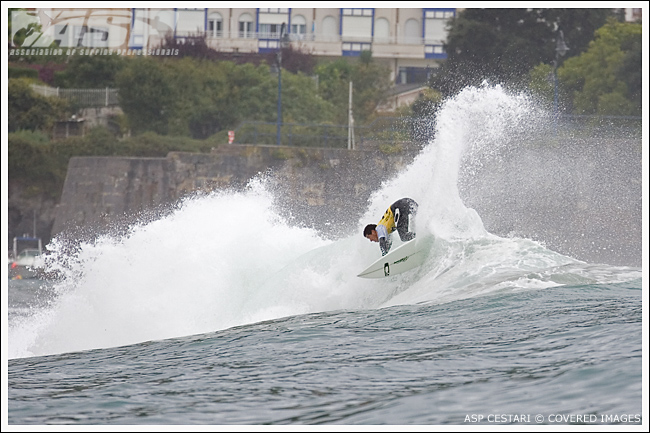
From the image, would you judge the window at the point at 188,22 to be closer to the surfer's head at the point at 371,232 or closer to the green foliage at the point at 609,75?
the green foliage at the point at 609,75

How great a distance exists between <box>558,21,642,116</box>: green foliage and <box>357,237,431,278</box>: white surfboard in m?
21.2

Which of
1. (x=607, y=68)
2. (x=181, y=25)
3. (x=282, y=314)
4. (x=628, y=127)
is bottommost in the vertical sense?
(x=282, y=314)

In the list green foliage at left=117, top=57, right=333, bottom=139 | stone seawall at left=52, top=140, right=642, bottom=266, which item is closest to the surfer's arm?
stone seawall at left=52, top=140, right=642, bottom=266

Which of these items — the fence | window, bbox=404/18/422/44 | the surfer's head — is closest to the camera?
the surfer's head

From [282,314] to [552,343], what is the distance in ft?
14.2

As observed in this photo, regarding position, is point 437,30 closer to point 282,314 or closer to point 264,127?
point 264,127

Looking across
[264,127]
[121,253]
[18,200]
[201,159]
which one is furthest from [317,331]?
[18,200]

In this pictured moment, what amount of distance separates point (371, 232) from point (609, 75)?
25.2 metres

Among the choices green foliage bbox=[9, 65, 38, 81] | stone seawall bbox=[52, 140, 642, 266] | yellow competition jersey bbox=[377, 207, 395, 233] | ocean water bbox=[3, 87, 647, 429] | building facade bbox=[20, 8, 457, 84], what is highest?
building facade bbox=[20, 8, 457, 84]

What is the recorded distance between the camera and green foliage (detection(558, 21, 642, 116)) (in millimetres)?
32906

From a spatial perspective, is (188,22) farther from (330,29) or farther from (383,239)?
(383,239)

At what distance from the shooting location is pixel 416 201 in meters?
13.6

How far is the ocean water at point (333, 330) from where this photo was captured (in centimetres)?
589

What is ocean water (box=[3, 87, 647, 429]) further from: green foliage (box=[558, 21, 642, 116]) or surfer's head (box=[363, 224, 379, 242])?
green foliage (box=[558, 21, 642, 116])
